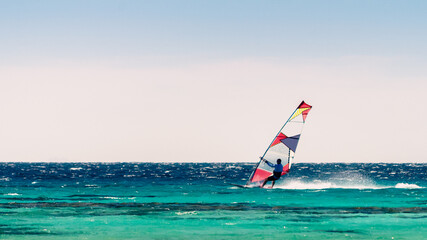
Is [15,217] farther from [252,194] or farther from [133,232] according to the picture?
[252,194]

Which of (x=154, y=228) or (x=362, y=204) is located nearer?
(x=154, y=228)

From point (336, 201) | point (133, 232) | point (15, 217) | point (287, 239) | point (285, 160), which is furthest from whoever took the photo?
point (285, 160)

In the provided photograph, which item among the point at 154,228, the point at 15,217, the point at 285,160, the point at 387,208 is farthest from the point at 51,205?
the point at 387,208

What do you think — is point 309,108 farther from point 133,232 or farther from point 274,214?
point 133,232

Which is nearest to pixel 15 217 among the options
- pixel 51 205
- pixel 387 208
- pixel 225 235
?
pixel 51 205

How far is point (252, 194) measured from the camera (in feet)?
154

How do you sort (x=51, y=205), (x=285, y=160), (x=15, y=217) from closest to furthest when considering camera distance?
(x=15, y=217) → (x=51, y=205) → (x=285, y=160)

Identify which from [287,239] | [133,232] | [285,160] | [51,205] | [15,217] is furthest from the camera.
→ [285,160]

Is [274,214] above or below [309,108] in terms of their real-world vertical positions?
below

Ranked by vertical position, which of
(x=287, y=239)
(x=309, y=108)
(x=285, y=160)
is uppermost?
(x=309, y=108)

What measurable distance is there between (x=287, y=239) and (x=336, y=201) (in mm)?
18767

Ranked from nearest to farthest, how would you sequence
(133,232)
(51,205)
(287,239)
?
(287,239) → (133,232) → (51,205)

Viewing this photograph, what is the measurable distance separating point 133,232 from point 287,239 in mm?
6108

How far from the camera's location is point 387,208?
35969 mm
